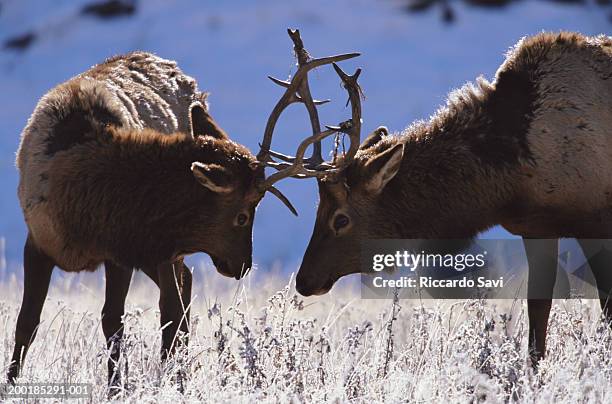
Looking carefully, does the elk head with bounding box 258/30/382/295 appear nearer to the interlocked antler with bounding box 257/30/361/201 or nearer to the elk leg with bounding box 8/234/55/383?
the interlocked antler with bounding box 257/30/361/201

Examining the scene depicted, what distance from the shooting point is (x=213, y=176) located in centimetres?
738

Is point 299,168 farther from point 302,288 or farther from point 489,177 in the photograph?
point 489,177

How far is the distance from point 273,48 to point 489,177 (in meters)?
20.3

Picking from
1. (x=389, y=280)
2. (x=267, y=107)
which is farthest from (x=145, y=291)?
(x=267, y=107)

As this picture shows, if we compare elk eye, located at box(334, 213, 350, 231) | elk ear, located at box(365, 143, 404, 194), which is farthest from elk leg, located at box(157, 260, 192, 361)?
elk ear, located at box(365, 143, 404, 194)

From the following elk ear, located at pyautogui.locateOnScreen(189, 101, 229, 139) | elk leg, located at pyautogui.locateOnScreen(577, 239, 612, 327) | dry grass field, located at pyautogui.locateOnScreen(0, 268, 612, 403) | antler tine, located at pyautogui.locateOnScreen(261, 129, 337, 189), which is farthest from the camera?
elk ear, located at pyautogui.locateOnScreen(189, 101, 229, 139)

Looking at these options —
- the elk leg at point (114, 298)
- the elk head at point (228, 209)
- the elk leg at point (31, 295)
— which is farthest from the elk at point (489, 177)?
the elk leg at point (31, 295)

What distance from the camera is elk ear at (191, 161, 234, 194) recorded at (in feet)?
24.0

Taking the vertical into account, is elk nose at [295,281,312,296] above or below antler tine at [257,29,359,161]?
below

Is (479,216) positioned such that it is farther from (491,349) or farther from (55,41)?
(55,41)

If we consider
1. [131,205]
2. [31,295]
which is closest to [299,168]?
[131,205]

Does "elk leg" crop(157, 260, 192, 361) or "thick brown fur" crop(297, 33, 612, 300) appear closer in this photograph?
"elk leg" crop(157, 260, 192, 361)

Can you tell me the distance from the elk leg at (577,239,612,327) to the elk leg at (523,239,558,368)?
0.30 metres

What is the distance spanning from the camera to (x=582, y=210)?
782 centimetres
